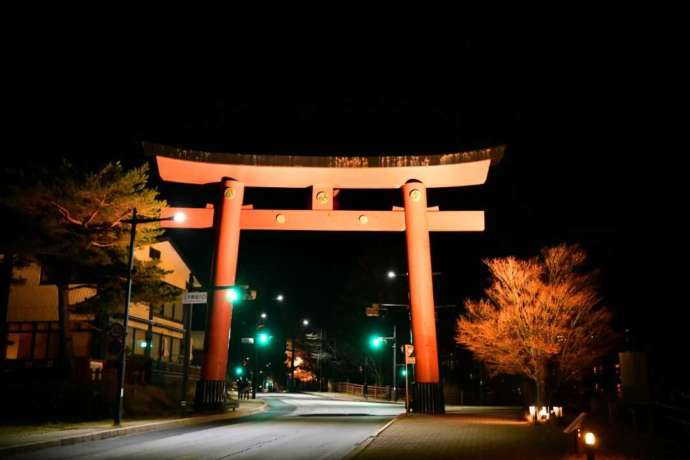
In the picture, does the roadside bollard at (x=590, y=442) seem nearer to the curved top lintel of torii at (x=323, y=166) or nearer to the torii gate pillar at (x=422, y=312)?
the torii gate pillar at (x=422, y=312)

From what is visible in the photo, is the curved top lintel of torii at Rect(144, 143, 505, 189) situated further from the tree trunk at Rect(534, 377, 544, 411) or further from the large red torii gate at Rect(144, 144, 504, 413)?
the tree trunk at Rect(534, 377, 544, 411)

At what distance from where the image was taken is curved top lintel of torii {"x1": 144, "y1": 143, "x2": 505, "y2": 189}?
24.2 meters

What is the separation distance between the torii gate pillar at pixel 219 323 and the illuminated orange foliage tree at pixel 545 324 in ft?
32.3

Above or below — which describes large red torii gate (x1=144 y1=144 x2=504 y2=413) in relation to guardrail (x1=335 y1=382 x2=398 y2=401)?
above

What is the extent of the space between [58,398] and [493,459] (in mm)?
15815

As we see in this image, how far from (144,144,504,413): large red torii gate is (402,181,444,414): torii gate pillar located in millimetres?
41

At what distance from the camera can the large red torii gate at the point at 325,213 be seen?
78.2ft

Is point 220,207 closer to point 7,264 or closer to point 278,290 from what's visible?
point 7,264

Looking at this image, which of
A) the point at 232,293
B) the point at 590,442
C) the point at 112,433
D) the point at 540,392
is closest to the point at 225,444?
the point at 112,433

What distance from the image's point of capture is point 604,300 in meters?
25.9

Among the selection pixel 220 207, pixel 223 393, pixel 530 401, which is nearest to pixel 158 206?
pixel 220 207

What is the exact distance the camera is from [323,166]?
24641 millimetres

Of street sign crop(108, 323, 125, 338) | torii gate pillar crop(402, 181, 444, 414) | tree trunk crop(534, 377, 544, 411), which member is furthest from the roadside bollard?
torii gate pillar crop(402, 181, 444, 414)

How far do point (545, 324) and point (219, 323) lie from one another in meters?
12.7
